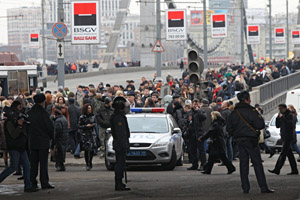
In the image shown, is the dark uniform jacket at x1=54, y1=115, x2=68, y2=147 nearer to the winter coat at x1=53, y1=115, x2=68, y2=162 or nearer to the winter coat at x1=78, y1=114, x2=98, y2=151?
the winter coat at x1=53, y1=115, x2=68, y2=162

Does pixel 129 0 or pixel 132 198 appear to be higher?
pixel 129 0

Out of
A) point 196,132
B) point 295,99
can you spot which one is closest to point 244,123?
point 196,132

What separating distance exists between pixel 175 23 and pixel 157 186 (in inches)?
1207

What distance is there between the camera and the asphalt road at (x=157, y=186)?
11984 mm

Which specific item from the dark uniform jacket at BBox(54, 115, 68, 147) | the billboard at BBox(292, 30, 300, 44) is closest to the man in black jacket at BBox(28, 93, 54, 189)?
the dark uniform jacket at BBox(54, 115, 68, 147)

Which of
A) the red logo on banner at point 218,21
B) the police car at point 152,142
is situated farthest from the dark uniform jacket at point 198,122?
the red logo on banner at point 218,21

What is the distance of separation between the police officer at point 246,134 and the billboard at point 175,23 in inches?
1209

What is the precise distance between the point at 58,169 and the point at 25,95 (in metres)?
5.56

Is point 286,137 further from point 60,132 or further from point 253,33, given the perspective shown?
point 253,33

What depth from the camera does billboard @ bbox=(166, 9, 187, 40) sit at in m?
42.9

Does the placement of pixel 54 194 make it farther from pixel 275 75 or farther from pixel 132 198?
pixel 275 75

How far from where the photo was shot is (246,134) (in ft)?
39.9

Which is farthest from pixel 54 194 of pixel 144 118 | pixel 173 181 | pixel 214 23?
pixel 214 23

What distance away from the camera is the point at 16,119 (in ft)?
42.5
